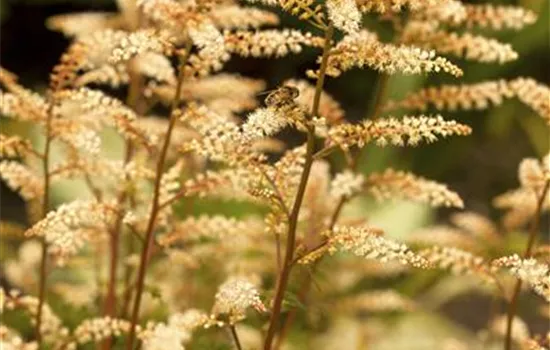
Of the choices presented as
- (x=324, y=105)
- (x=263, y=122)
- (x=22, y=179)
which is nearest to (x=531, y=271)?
(x=263, y=122)

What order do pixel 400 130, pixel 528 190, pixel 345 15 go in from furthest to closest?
pixel 528 190 < pixel 400 130 < pixel 345 15

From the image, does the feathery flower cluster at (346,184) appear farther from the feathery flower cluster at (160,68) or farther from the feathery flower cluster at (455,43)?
the feathery flower cluster at (160,68)

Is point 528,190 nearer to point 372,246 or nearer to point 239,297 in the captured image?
point 372,246

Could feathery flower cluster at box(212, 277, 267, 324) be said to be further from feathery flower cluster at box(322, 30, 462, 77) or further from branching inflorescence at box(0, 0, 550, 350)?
feathery flower cluster at box(322, 30, 462, 77)

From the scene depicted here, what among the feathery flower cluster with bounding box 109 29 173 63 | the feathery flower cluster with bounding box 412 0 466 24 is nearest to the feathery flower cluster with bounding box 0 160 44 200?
the feathery flower cluster with bounding box 109 29 173 63

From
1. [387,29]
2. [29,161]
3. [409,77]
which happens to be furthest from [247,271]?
[387,29]

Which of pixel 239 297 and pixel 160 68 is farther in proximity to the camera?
pixel 160 68

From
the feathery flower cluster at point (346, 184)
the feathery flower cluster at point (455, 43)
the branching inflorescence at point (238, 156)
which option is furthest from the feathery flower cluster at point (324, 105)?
the feathery flower cluster at point (455, 43)
